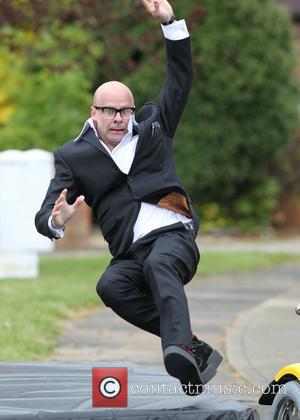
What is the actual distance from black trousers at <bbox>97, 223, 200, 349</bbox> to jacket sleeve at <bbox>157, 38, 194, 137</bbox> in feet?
1.87

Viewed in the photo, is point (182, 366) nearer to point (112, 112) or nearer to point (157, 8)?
point (112, 112)

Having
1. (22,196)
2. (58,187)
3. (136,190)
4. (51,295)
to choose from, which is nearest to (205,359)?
(136,190)

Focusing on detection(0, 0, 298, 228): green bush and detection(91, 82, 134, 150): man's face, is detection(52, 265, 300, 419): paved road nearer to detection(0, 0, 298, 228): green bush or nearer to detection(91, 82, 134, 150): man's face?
detection(91, 82, 134, 150): man's face

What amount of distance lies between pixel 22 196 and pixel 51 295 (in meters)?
Answer: 1.90

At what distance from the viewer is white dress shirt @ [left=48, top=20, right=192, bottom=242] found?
237 inches

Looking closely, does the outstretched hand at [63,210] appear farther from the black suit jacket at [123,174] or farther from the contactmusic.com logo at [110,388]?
the contactmusic.com logo at [110,388]

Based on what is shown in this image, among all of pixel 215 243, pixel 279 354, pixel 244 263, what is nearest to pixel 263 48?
pixel 215 243

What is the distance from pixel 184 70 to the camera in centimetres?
616

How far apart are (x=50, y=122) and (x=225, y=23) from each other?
4.98 meters

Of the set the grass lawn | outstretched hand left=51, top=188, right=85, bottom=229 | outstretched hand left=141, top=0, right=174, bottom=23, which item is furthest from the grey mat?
the grass lawn

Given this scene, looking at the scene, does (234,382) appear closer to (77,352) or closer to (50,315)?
(77,352)

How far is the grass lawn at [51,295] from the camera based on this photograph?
962cm

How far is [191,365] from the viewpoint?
5.51 m

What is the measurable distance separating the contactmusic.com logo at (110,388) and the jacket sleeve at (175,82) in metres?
1.27
